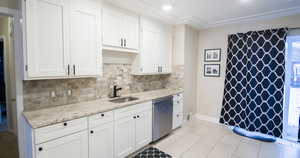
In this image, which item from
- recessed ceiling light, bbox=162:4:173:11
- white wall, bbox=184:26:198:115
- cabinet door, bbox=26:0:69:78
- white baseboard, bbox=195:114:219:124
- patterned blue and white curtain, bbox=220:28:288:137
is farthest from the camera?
white baseboard, bbox=195:114:219:124

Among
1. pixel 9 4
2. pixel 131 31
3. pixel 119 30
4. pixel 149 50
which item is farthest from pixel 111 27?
pixel 9 4

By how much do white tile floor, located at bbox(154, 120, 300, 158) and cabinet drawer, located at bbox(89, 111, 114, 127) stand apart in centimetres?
130

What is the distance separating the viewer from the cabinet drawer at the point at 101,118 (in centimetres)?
199

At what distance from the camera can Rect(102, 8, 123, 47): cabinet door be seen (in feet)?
8.25

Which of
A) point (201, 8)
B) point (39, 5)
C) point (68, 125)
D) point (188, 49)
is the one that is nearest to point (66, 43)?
point (39, 5)

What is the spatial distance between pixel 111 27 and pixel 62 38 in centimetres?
86

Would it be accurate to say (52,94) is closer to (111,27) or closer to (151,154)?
(111,27)

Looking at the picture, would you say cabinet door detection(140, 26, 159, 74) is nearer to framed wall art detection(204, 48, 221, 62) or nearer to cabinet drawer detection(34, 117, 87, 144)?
framed wall art detection(204, 48, 221, 62)

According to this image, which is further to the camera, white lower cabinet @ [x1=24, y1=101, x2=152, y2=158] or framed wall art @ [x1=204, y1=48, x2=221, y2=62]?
framed wall art @ [x1=204, y1=48, x2=221, y2=62]

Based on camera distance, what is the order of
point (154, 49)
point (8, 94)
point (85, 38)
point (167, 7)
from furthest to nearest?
point (154, 49), point (8, 94), point (167, 7), point (85, 38)

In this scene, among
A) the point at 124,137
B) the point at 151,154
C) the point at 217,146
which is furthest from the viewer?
the point at 217,146

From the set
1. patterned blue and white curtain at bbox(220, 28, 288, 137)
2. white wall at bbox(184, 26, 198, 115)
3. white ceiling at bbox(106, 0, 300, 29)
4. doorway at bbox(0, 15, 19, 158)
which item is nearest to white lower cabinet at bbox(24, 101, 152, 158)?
doorway at bbox(0, 15, 19, 158)

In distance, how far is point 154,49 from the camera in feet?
11.3

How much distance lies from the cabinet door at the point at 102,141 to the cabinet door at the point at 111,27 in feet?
4.38
